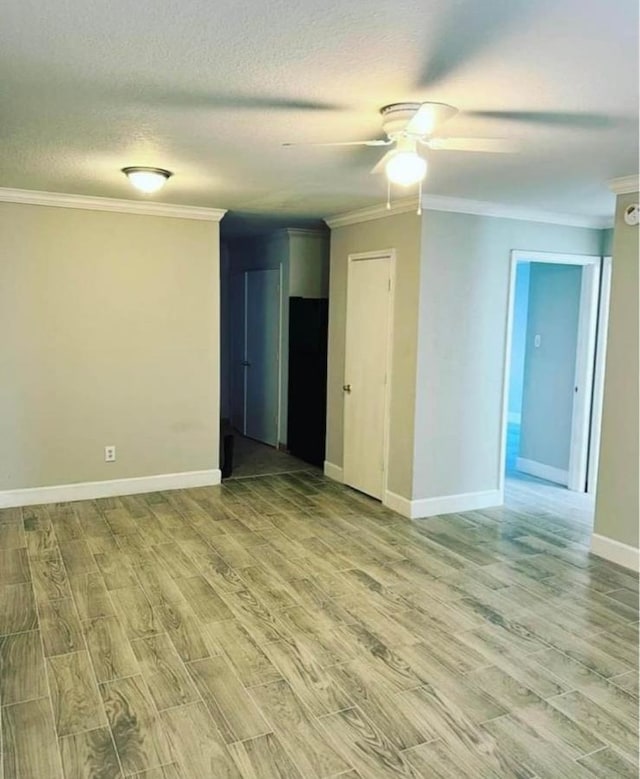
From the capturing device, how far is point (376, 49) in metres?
1.94

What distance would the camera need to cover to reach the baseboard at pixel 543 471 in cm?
582

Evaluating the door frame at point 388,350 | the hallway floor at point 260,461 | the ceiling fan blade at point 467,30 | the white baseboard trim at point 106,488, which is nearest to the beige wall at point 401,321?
the door frame at point 388,350

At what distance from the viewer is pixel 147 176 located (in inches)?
146

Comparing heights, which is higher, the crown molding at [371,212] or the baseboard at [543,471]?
the crown molding at [371,212]

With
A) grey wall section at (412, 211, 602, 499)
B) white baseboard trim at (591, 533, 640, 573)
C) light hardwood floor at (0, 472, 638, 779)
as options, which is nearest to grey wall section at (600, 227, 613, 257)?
grey wall section at (412, 211, 602, 499)

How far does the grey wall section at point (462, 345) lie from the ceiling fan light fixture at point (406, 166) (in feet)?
6.50

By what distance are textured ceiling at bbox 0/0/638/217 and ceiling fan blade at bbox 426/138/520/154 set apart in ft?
0.23

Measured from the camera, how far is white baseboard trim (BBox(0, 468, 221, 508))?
479cm

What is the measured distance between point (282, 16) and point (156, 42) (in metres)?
0.46

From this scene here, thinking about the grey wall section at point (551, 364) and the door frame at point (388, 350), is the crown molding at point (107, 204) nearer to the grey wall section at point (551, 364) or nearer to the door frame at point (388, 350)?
the door frame at point (388, 350)

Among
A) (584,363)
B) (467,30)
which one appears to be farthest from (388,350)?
(467,30)

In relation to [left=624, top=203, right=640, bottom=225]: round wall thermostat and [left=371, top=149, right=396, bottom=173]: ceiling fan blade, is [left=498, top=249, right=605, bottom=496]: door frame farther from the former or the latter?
[left=371, top=149, right=396, bottom=173]: ceiling fan blade

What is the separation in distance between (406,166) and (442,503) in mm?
3039

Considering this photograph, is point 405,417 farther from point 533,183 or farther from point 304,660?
point 304,660
